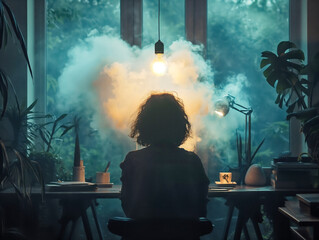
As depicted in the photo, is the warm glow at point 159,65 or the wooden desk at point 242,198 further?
the warm glow at point 159,65

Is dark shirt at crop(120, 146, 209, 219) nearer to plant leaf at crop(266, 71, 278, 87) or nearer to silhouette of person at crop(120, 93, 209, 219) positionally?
silhouette of person at crop(120, 93, 209, 219)

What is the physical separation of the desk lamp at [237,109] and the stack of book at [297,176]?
0.35 m

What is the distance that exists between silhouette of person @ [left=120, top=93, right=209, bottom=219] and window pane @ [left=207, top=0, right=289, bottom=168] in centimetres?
147

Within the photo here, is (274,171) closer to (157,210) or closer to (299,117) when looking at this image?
(299,117)

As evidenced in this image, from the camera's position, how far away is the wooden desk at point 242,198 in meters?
3.03

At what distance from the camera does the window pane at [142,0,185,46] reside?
151 inches

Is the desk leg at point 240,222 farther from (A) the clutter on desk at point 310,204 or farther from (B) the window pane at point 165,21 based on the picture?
(B) the window pane at point 165,21

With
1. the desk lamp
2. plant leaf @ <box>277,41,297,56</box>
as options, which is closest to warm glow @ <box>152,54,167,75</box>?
the desk lamp

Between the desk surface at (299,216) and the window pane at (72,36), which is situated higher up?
the window pane at (72,36)

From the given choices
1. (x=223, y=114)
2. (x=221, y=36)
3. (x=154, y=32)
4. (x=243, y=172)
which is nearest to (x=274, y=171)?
(x=243, y=172)

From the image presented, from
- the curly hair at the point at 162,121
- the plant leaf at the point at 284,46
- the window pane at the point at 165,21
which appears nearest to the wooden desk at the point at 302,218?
the curly hair at the point at 162,121

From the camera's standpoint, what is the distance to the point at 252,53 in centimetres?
391

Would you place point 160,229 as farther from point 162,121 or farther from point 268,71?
point 268,71

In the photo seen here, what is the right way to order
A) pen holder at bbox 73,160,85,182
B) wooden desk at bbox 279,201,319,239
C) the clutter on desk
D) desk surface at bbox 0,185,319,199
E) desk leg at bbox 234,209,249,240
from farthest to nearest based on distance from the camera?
pen holder at bbox 73,160,85,182
desk leg at bbox 234,209,249,240
desk surface at bbox 0,185,319,199
the clutter on desk
wooden desk at bbox 279,201,319,239
